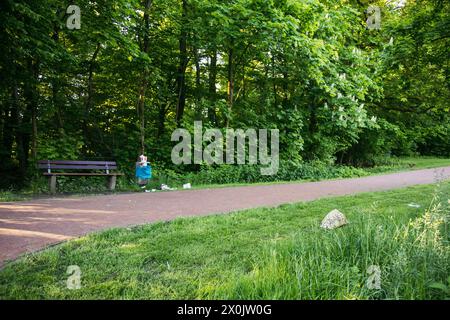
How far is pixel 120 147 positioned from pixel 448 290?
13271 mm

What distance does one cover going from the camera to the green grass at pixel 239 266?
3002mm

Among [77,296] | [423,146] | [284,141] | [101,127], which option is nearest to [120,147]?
[101,127]

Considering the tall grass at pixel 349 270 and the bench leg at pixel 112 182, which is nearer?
the tall grass at pixel 349 270

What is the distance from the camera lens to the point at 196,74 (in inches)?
663

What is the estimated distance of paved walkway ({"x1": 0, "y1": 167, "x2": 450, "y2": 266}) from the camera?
15.5ft

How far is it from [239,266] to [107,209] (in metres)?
4.01

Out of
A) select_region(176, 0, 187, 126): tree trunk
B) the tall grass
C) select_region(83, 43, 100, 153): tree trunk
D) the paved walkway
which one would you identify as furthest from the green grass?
select_region(176, 0, 187, 126): tree trunk

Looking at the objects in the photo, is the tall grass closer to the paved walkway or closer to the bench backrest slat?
the paved walkway

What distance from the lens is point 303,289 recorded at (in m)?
2.98

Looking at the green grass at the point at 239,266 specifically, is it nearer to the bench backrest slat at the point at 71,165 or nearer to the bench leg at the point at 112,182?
the bench leg at the point at 112,182

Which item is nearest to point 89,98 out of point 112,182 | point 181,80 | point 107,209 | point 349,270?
point 181,80

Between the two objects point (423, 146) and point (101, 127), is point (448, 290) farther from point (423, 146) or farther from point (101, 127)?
point (423, 146)

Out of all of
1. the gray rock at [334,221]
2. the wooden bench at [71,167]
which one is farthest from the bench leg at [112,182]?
the gray rock at [334,221]

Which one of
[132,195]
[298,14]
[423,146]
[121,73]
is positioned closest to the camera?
[132,195]
